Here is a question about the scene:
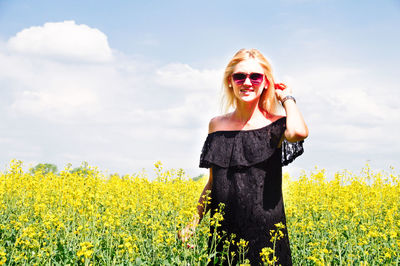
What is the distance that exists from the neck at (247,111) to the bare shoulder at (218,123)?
0.39 feet

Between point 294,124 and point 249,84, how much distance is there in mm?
445

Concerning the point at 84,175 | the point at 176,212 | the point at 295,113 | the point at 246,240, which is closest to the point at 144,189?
the point at 84,175

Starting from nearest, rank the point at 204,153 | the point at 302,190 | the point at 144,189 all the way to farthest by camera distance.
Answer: the point at 204,153, the point at 144,189, the point at 302,190

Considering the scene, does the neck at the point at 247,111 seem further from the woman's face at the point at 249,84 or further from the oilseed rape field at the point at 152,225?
the oilseed rape field at the point at 152,225

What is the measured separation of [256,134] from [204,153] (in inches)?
18.1

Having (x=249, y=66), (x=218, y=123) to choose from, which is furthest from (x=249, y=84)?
(x=218, y=123)

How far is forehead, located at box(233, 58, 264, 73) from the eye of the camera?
8.87ft

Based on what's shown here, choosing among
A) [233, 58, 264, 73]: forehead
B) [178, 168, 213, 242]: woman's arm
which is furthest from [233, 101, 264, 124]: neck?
[178, 168, 213, 242]: woman's arm

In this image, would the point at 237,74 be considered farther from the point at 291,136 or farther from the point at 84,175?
the point at 84,175

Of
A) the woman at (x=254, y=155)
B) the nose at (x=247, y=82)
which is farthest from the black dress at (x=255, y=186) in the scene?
the nose at (x=247, y=82)

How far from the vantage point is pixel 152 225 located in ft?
9.45

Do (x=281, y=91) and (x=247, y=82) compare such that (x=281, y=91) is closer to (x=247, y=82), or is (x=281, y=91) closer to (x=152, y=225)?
(x=247, y=82)

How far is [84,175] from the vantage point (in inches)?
189

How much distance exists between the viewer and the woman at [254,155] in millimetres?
2541
